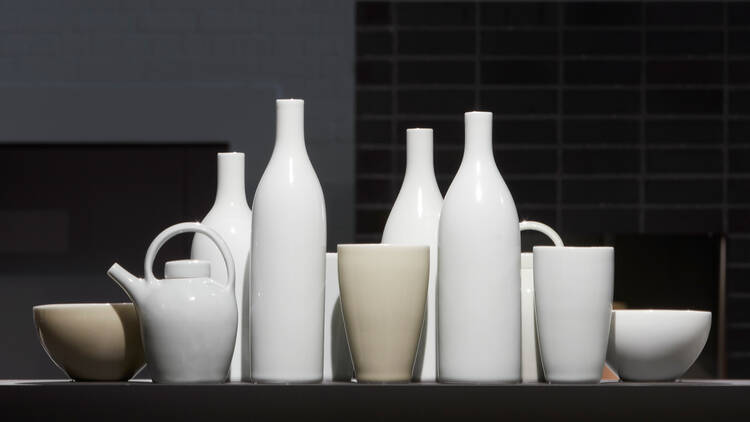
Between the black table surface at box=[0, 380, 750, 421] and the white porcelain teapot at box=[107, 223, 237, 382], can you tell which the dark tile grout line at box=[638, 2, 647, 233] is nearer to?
the black table surface at box=[0, 380, 750, 421]

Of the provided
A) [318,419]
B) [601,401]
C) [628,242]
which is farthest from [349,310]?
[628,242]

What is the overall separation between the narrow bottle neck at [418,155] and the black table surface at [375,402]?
1.03 feet

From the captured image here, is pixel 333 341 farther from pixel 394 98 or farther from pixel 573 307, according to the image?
pixel 394 98

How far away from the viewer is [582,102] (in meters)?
3.63

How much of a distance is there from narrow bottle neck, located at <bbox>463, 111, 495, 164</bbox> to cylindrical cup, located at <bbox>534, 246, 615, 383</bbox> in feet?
0.44

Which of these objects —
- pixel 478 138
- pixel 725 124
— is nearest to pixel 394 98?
pixel 725 124

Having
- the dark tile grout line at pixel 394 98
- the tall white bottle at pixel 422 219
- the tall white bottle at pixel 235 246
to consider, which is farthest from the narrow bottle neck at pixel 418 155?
the dark tile grout line at pixel 394 98

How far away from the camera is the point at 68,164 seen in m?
3.73

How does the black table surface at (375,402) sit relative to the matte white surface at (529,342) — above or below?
below

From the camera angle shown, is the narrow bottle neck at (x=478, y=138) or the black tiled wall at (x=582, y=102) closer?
the narrow bottle neck at (x=478, y=138)

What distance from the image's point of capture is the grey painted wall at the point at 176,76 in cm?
363

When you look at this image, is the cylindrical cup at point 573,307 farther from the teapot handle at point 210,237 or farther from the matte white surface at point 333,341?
the teapot handle at point 210,237

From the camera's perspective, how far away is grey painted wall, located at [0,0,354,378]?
3.63 m

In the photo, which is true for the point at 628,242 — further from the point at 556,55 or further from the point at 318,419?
the point at 318,419
